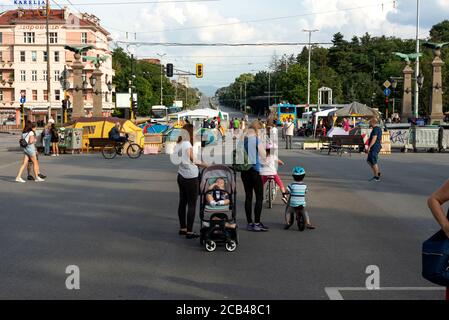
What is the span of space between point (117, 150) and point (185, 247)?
799 inches

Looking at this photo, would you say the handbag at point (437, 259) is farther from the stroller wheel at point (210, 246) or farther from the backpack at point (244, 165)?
the backpack at point (244, 165)

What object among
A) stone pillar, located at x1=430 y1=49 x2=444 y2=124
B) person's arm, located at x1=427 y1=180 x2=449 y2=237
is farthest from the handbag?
stone pillar, located at x1=430 y1=49 x2=444 y2=124

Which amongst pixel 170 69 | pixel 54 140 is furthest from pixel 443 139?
pixel 170 69

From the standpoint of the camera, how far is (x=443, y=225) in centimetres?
419

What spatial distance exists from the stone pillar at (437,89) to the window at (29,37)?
69.5m

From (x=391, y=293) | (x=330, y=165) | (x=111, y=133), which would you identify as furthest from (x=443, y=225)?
(x=111, y=133)

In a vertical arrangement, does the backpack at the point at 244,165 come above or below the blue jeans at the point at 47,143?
above

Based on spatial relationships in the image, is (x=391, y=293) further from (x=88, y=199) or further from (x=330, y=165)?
(x=330, y=165)

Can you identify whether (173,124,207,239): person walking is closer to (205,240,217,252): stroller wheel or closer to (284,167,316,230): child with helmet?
(205,240,217,252): stroller wheel

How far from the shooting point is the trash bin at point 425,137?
32.2 m

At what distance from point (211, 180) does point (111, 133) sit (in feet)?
64.4

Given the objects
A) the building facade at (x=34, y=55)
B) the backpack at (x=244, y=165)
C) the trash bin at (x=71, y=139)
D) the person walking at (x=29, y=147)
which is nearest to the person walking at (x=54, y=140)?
the trash bin at (x=71, y=139)

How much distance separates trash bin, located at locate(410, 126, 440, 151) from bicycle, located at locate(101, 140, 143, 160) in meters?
14.6

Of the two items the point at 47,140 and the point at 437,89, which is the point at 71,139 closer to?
the point at 47,140
